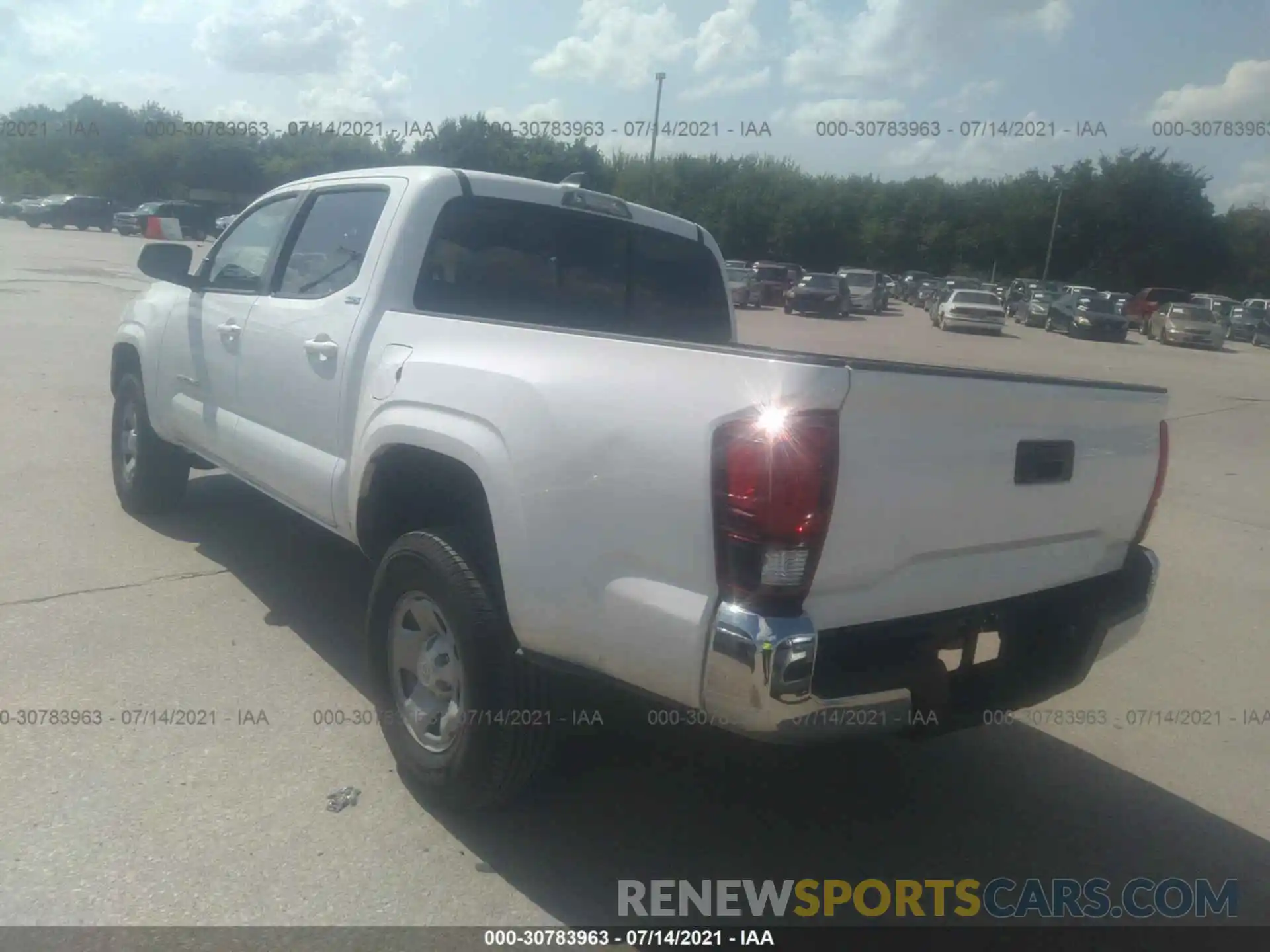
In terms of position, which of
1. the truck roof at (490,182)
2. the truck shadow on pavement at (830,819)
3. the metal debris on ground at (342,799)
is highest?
the truck roof at (490,182)

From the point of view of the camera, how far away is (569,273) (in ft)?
15.0

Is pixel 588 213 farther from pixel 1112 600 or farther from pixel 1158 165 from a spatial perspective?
pixel 1158 165

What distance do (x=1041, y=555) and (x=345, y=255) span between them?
2.94m

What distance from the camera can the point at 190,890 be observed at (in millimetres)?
2957

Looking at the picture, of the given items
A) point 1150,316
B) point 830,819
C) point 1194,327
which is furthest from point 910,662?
point 1150,316

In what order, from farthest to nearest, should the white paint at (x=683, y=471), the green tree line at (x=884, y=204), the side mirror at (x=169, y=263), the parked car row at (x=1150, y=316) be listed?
the green tree line at (x=884, y=204), the parked car row at (x=1150, y=316), the side mirror at (x=169, y=263), the white paint at (x=683, y=471)

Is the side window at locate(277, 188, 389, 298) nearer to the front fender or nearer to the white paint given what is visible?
the white paint

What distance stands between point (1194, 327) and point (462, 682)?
36259 millimetres

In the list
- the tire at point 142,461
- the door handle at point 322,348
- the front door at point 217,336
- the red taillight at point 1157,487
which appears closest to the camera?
the red taillight at point 1157,487

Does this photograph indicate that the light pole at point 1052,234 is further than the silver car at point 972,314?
Yes

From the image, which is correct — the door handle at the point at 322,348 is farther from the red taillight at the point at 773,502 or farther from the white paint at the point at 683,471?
the red taillight at the point at 773,502

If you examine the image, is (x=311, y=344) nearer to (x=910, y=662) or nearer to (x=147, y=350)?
(x=147, y=350)

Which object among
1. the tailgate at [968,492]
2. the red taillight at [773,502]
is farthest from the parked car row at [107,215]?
the red taillight at [773,502]

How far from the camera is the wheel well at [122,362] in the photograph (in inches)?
A: 244
